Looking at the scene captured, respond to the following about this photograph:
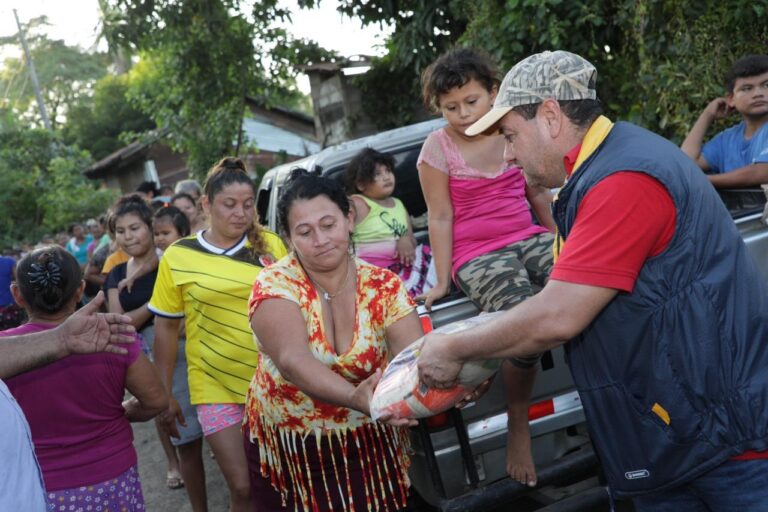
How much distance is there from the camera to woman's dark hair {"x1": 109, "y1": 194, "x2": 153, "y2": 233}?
5.26 metres

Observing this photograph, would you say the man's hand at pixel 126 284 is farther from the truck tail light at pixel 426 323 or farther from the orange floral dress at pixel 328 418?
the truck tail light at pixel 426 323

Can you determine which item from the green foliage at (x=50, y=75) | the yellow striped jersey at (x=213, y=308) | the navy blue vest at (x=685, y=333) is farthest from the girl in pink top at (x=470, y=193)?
the green foliage at (x=50, y=75)

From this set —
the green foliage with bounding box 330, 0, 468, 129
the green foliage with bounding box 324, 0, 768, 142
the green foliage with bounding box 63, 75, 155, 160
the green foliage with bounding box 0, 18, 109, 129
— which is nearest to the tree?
the green foliage with bounding box 330, 0, 468, 129

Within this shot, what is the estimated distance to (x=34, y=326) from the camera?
9.65ft

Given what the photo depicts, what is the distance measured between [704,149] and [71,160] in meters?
29.9

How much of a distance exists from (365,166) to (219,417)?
1.94 m

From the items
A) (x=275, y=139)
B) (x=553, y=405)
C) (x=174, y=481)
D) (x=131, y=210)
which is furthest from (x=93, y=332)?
(x=275, y=139)

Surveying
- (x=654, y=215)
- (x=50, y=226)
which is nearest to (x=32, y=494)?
(x=654, y=215)

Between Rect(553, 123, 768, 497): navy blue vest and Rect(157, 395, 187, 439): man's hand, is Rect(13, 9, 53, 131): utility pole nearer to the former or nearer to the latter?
Rect(157, 395, 187, 439): man's hand

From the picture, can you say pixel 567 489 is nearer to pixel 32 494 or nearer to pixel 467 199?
pixel 467 199

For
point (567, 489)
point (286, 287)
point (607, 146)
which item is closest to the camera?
point (607, 146)

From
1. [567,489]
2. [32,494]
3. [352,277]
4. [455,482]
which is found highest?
[352,277]

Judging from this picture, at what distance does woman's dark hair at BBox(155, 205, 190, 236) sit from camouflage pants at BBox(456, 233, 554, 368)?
2551 millimetres

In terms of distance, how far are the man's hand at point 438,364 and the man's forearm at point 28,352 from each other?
4.17ft
